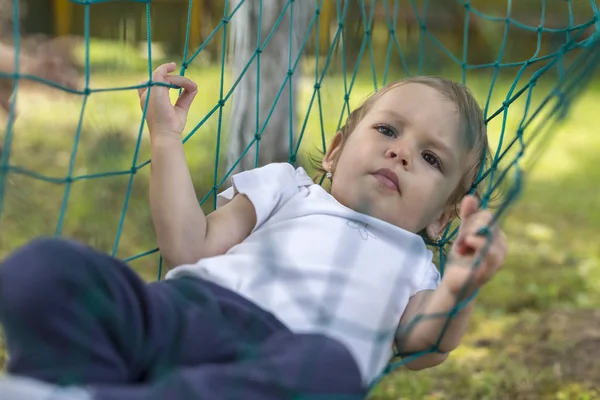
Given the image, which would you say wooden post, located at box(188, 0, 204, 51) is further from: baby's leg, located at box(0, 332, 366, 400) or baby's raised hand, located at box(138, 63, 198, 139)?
baby's leg, located at box(0, 332, 366, 400)

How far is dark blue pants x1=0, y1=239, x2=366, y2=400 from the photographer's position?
906 millimetres

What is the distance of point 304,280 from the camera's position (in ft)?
3.86

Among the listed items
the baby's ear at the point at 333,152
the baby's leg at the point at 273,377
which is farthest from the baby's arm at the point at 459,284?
the baby's ear at the point at 333,152

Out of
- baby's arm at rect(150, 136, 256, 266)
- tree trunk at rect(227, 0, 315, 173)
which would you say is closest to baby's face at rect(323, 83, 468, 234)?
baby's arm at rect(150, 136, 256, 266)

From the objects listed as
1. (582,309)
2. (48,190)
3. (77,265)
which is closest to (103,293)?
(77,265)

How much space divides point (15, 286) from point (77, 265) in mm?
71

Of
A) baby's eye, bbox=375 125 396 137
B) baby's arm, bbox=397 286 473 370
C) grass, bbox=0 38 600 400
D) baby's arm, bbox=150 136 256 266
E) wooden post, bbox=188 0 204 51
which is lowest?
grass, bbox=0 38 600 400

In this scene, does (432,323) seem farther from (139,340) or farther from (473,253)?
(139,340)

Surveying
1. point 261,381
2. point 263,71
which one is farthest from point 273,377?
point 263,71

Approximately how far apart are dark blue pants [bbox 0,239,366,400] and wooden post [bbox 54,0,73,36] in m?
2.09

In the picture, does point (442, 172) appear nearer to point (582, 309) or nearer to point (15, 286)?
point (15, 286)

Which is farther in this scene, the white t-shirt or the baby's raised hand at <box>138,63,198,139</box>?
the baby's raised hand at <box>138,63,198,139</box>

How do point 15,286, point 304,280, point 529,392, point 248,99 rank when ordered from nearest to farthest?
1. point 15,286
2. point 304,280
3. point 529,392
4. point 248,99

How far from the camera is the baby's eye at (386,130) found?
1353 millimetres
